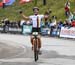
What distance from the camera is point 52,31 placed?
3200 cm

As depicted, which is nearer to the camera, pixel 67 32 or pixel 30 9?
pixel 67 32

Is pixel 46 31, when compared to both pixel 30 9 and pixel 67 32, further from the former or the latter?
pixel 30 9

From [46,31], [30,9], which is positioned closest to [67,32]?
[46,31]

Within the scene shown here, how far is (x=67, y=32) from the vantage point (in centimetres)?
2972

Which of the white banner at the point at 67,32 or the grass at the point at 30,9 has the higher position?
the grass at the point at 30,9

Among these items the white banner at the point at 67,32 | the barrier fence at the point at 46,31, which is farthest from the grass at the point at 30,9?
the white banner at the point at 67,32

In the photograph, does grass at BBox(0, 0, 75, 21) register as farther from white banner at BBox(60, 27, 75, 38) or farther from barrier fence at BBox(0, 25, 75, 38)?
white banner at BBox(60, 27, 75, 38)

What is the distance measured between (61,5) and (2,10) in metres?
11.5

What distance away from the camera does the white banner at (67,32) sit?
2902 centimetres

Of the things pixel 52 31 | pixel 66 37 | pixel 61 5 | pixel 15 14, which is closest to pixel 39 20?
pixel 66 37

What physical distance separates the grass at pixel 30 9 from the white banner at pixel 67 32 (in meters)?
11.2

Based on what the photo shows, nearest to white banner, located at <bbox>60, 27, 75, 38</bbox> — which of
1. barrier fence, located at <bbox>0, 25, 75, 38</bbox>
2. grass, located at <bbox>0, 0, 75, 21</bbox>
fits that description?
barrier fence, located at <bbox>0, 25, 75, 38</bbox>

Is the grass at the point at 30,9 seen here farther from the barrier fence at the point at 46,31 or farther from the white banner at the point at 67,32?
the white banner at the point at 67,32

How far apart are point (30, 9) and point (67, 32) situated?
2081 cm
